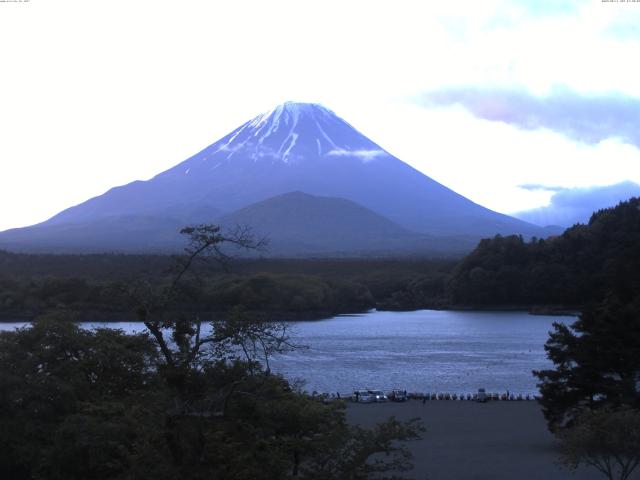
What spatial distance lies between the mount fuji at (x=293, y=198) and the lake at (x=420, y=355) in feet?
160

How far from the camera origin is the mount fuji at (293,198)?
314 ft

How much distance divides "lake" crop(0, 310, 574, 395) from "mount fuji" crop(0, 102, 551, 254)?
160 feet

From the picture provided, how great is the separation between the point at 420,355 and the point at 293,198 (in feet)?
246

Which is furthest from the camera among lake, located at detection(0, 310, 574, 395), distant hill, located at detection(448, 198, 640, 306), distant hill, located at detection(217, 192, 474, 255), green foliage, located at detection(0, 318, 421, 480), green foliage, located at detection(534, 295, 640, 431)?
distant hill, located at detection(217, 192, 474, 255)

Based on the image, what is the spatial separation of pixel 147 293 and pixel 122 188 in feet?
380

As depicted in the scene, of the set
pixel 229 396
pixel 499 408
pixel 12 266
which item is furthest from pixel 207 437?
pixel 12 266

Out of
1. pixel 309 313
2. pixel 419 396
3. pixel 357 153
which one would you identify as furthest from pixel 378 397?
pixel 357 153

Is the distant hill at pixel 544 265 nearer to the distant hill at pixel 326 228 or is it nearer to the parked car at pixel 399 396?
the parked car at pixel 399 396

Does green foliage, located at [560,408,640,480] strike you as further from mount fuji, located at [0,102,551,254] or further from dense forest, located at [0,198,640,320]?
mount fuji, located at [0,102,551,254]

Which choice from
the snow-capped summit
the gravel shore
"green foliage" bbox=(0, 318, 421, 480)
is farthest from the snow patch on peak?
"green foliage" bbox=(0, 318, 421, 480)

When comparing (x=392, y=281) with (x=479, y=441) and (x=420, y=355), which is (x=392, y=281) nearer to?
(x=420, y=355)

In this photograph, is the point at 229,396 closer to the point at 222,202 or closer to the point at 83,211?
the point at 222,202

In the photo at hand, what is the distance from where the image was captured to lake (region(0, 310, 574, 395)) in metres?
21.6

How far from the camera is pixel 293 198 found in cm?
10188
